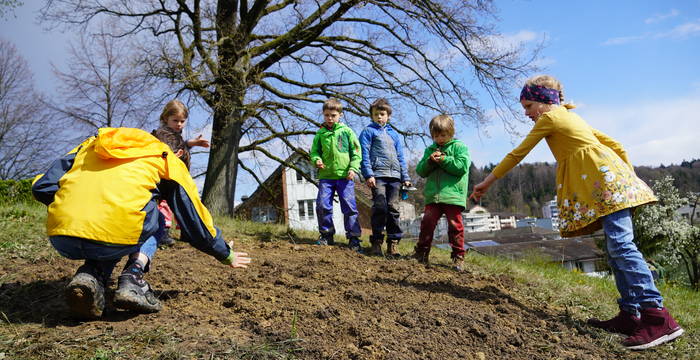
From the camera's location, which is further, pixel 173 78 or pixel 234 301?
pixel 173 78

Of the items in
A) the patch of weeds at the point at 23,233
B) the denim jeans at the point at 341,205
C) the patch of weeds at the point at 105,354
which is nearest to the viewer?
the patch of weeds at the point at 105,354

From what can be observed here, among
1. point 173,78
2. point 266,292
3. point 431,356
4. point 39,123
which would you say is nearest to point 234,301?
point 266,292

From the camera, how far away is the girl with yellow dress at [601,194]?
127 inches

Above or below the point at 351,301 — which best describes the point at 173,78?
above

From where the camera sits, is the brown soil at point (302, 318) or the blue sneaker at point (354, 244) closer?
the brown soil at point (302, 318)

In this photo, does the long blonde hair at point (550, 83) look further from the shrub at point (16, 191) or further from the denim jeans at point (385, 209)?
the shrub at point (16, 191)

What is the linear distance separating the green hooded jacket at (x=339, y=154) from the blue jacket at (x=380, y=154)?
102 millimetres

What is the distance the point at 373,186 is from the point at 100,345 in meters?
3.64

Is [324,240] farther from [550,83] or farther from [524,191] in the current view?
[524,191]

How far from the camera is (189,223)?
2.96 meters

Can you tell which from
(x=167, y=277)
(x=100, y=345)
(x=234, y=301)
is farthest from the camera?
(x=167, y=277)

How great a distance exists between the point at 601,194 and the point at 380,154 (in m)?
2.83

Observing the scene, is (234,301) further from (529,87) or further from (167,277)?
(529,87)

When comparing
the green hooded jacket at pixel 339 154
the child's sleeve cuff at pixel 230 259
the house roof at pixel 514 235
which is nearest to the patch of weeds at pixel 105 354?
the child's sleeve cuff at pixel 230 259
